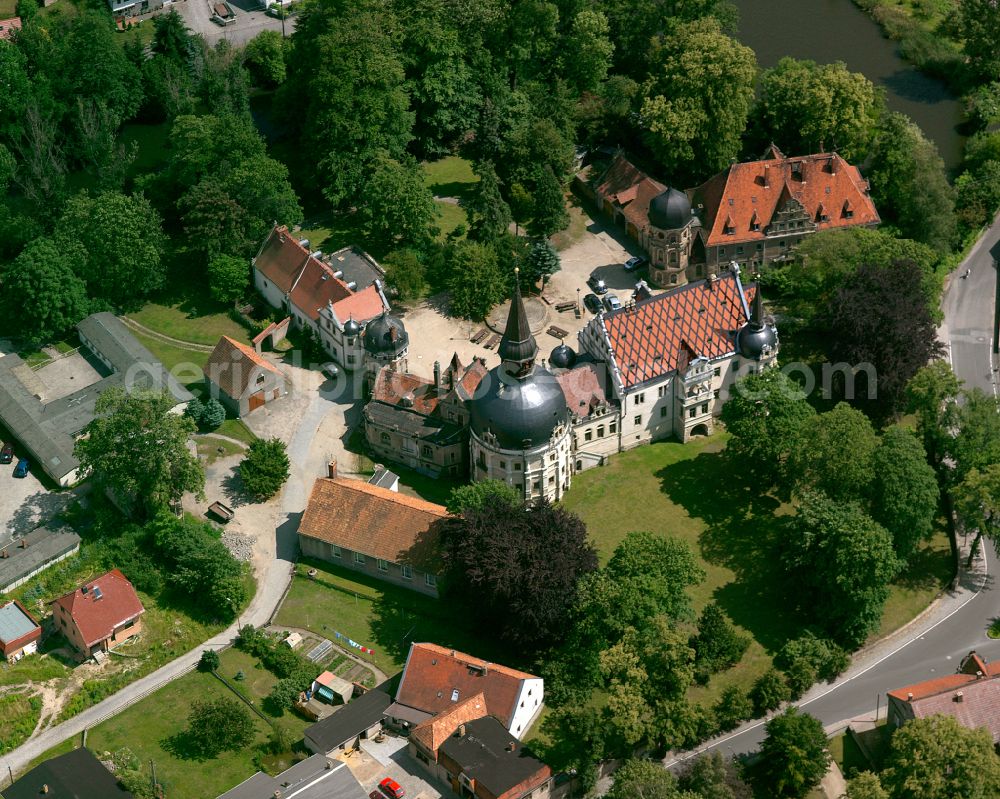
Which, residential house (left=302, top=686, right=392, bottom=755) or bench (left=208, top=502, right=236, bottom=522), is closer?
residential house (left=302, top=686, right=392, bottom=755)

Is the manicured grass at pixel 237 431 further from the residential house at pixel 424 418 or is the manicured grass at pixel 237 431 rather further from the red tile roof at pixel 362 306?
the red tile roof at pixel 362 306

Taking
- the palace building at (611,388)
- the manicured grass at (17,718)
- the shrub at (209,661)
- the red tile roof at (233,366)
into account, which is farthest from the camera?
the red tile roof at (233,366)

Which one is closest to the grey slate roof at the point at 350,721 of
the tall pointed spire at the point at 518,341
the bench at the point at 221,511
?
the bench at the point at 221,511

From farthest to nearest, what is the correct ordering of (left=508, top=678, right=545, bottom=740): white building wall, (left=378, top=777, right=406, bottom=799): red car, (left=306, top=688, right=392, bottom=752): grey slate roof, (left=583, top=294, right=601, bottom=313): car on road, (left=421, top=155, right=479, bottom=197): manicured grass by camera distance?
(left=421, top=155, right=479, bottom=197): manicured grass
(left=583, top=294, right=601, bottom=313): car on road
(left=508, top=678, right=545, bottom=740): white building wall
(left=306, top=688, right=392, bottom=752): grey slate roof
(left=378, top=777, right=406, bottom=799): red car

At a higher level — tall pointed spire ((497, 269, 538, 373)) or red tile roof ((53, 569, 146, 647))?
tall pointed spire ((497, 269, 538, 373))

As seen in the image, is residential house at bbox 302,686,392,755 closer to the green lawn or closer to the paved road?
the paved road

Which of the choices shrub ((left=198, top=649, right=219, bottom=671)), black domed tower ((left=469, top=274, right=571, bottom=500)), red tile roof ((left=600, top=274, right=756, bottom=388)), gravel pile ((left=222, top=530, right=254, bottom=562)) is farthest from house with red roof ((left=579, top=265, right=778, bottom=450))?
shrub ((left=198, top=649, right=219, bottom=671))

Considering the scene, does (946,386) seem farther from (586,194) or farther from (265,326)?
(265,326)
